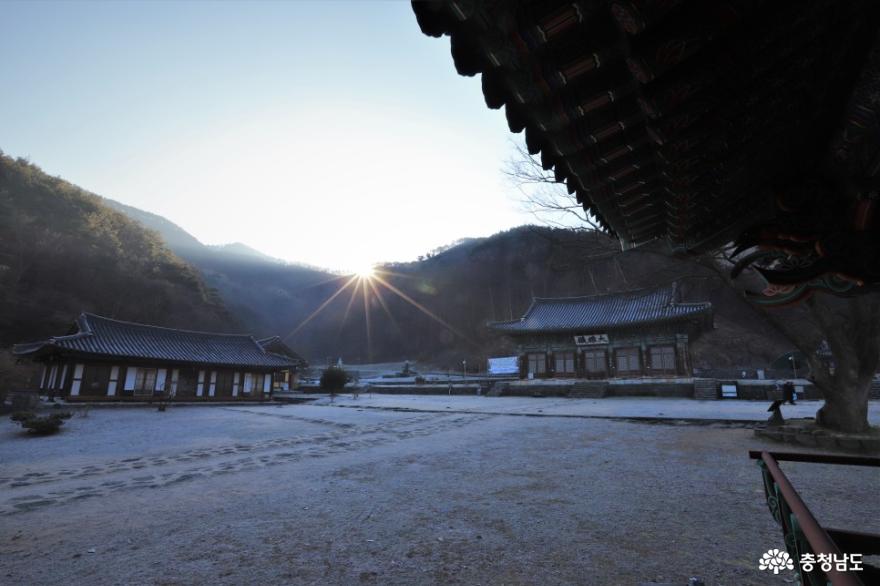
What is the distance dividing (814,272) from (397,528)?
3.99 meters

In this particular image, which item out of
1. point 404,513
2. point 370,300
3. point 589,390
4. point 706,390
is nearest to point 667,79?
point 404,513

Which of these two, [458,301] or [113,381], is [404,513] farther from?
[458,301]

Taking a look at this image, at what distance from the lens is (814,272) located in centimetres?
297

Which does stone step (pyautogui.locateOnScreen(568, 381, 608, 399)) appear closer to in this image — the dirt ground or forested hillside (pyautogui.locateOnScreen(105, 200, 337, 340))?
the dirt ground

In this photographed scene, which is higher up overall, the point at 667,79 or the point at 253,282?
the point at 253,282

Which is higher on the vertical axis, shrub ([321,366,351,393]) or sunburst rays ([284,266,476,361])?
sunburst rays ([284,266,476,361])

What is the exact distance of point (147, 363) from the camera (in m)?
23.2

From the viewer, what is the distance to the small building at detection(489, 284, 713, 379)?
25.0m

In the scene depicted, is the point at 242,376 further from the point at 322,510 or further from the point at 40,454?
the point at 322,510

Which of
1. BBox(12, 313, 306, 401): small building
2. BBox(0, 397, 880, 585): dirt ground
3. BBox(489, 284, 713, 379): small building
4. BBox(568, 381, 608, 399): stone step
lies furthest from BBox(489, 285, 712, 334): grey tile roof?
BBox(0, 397, 880, 585): dirt ground

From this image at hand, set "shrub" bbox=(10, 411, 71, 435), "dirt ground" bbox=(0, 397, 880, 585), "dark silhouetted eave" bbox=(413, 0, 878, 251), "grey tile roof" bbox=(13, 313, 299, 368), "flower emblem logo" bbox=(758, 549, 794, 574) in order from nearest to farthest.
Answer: "dark silhouetted eave" bbox=(413, 0, 878, 251), "flower emblem logo" bbox=(758, 549, 794, 574), "dirt ground" bbox=(0, 397, 880, 585), "shrub" bbox=(10, 411, 71, 435), "grey tile roof" bbox=(13, 313, 299, 368)

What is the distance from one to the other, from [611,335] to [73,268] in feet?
163

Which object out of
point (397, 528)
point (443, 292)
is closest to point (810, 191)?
point (397, 528)

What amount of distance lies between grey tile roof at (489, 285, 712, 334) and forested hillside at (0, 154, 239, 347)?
122ft
